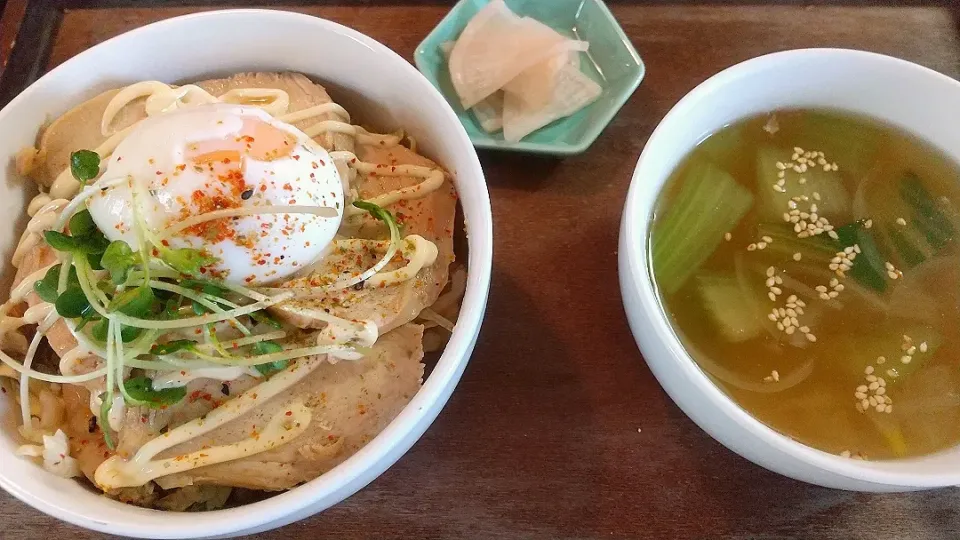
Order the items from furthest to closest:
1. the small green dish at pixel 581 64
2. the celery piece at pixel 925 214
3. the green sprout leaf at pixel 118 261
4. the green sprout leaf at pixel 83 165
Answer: the small green dish at pixel 581 64 → the celery piece at pixel 925 214 → the green sprout leaf at pixel 83 165 → the green sprout leaf at pixel 118 261

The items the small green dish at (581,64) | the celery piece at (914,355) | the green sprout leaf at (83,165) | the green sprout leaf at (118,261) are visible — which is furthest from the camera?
the small green dish at (581,64)

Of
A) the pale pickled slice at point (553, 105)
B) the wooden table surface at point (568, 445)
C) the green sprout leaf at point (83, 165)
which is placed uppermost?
the green sprout leaf at point (83, 165)

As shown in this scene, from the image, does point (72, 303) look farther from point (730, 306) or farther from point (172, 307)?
point (730, 306)

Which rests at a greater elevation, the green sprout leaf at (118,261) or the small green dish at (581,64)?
the green sprout leaf at (118,261)

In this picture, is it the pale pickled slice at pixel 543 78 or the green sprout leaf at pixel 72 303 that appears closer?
the green sprout leaf at pixel 72 303

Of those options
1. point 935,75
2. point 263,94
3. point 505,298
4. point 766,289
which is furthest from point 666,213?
point 263,94

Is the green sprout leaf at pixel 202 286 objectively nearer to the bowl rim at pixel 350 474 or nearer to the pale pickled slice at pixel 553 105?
the bowl rim at pixel 350 474

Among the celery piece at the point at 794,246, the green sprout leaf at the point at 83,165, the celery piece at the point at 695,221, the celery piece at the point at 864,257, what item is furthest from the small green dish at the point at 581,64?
the green sprout leaf at the point at 83,165
